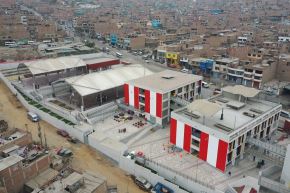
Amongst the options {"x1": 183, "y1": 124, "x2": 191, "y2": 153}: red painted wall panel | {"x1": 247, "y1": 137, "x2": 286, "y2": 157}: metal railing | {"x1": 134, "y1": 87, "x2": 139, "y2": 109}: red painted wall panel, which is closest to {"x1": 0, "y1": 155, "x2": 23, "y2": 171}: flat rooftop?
{"x1": 183, "y1": 124, "x2": 191, "y2": 153}: red painted wall panel

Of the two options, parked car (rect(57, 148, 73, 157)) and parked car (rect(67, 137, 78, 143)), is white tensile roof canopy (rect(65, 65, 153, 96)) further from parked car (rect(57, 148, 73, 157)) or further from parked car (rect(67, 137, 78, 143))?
parked car (rect(57, 148, 73, 157))

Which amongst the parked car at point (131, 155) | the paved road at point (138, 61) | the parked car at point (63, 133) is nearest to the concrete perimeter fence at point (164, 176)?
the parked car at point (131, 155)

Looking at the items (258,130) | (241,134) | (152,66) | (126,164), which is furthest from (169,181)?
(152,66)

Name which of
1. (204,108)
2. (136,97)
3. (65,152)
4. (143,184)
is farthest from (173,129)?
(65,152)

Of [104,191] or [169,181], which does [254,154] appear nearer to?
[169,181]

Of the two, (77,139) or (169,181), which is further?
(77,139)

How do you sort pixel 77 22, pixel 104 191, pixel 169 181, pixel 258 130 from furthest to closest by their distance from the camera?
pixel 77 22 → pixel 258 130 → pixel 169 181 → pixel 104 191
